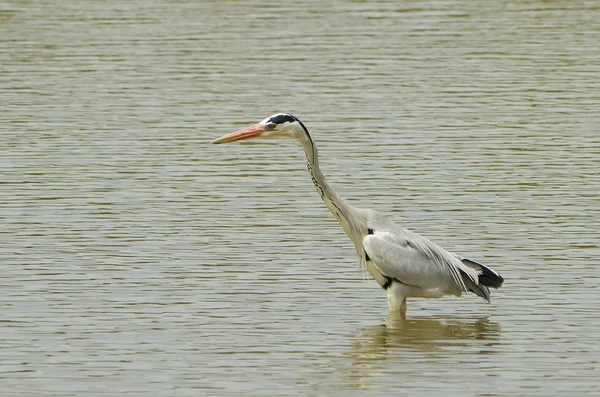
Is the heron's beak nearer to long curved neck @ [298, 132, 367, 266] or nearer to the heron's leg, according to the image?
long curved neck @ [298, 132, 367, 266]

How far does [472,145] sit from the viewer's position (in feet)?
63.9

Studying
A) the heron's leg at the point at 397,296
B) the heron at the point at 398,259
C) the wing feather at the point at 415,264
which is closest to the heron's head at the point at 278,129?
the heron at the point at 398,259

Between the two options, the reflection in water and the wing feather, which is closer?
the reflection in water

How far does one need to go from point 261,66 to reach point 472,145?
751 centimetres

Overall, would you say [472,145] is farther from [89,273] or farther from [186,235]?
[89,273]

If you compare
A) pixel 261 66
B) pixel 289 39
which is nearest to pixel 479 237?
A: pixel 261 66

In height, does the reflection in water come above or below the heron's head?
below

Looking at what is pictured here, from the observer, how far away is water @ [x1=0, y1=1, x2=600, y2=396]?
11125mm

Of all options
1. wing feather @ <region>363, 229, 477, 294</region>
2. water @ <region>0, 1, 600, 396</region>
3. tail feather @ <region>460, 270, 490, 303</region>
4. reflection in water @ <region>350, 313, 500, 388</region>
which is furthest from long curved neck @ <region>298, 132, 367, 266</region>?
tail feather @ <region>460, 270, 490, 303</region>

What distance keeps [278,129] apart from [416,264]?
1.66 metres

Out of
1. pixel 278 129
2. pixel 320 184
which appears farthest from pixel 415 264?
pixel 278 129

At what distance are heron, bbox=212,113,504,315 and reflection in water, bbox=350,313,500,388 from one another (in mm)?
255

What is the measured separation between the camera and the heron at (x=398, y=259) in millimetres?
12492

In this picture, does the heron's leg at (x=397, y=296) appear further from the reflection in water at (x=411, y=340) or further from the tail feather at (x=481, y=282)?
the tail feather at (x=481, y=282)
